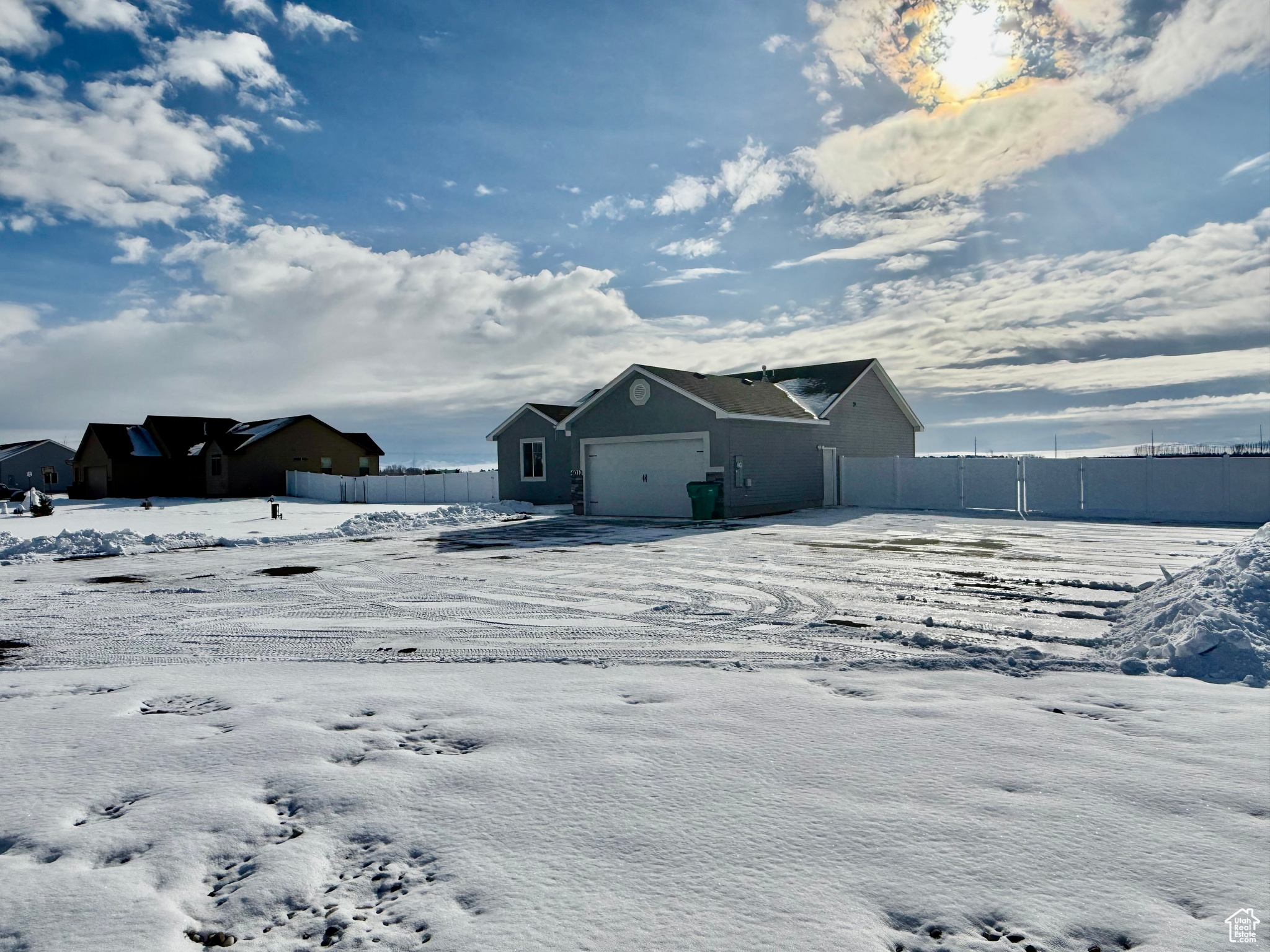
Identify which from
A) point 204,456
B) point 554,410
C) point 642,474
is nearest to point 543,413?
point 554,410

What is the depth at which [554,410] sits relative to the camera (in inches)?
1203

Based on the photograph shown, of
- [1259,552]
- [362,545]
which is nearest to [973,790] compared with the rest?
[1259,552]

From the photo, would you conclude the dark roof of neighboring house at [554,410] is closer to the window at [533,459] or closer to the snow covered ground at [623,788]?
the window at [533,459]

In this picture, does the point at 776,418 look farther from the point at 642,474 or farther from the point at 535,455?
the point at 535,455

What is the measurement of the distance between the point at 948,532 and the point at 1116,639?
36.1ft

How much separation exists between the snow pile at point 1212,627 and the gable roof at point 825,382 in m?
19.1

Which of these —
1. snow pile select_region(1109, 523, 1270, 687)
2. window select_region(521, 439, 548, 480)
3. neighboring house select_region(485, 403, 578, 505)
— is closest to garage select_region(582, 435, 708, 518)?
neighboring house select_region(485, 403, 578, 505)

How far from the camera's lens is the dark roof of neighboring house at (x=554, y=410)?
30031mm

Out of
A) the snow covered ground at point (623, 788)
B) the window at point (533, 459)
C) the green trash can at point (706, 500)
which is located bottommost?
the snow covered ground at point (623, 788)

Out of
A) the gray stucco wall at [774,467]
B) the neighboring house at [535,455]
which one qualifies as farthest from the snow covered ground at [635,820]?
the neighboring house at [535,455]

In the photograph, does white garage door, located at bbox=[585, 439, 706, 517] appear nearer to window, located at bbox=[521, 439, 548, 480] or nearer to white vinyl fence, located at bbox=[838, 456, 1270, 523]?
window, located at bbox=[521, 439, 548, 480]

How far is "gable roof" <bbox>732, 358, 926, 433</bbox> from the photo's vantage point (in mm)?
26922

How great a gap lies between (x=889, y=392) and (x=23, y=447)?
2635 inches

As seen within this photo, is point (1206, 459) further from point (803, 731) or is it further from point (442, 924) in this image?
point (442, 924)
